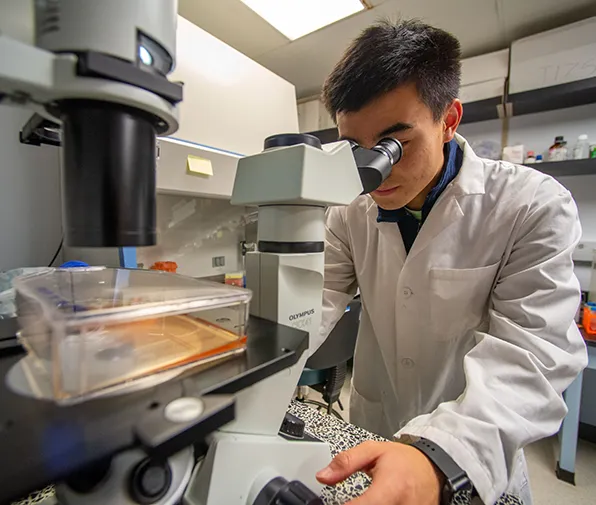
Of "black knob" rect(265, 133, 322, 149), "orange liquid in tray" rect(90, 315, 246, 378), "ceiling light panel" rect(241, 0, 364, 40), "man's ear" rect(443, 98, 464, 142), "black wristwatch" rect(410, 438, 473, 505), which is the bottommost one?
"black wristwatch" rect(410, 438, 473, 505)

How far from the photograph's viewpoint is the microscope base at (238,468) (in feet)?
1.10

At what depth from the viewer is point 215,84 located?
1155 mm

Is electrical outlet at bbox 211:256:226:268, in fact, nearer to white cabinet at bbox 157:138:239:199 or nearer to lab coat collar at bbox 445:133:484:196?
white cabinet at bbox 157:138:239:199

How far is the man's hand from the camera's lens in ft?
1.27

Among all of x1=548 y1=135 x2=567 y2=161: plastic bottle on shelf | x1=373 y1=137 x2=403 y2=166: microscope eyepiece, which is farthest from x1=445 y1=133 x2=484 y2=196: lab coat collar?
x1=548 y1=135 x2=567 y2=161: plastic bottle on shelf

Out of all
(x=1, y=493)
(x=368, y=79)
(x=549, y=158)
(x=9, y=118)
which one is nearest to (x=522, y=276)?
(x=368, y=79)

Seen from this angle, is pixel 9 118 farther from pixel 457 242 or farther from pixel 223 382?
pixel 457 242

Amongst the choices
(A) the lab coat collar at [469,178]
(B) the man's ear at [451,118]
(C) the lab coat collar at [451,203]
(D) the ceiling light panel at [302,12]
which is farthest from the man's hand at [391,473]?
(D) the ceiling light panel at [302,12]

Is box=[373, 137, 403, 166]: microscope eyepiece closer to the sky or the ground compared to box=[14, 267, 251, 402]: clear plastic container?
closer to the sky

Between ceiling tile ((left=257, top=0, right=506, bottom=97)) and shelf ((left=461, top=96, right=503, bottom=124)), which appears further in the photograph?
shelf ((left=461, top=96, right=503, bottom=124))

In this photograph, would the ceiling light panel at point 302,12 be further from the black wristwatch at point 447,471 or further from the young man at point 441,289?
the black wristwatch at point 447,471

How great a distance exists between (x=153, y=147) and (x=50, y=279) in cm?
39

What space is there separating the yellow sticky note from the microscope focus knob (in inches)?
35.7

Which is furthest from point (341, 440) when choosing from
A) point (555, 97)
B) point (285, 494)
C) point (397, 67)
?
point (555, 97)
